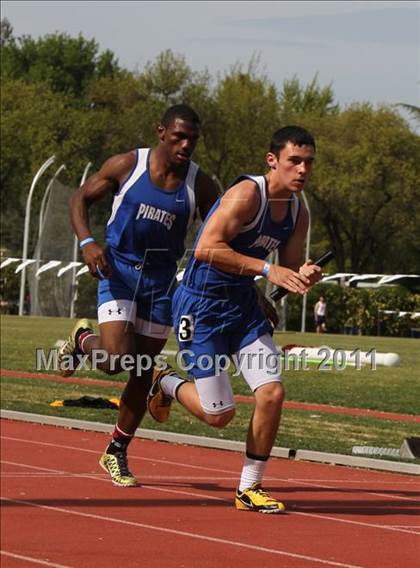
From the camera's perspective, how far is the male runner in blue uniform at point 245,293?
7367 millimetres

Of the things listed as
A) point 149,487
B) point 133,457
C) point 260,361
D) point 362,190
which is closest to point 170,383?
point 260,361

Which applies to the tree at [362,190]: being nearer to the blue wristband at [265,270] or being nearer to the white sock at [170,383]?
the white sock at [170,383]

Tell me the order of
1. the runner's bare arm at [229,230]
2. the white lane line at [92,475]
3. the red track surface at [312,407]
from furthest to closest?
the red track surface at [312,407], the white lane line at [92,475], the runner's bare arm at [229,230]

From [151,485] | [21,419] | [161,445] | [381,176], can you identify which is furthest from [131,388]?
[381,176]

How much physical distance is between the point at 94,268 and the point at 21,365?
1580 centimetres

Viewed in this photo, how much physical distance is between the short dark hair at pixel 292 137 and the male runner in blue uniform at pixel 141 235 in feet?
1.87

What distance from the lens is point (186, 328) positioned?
786 centimetres

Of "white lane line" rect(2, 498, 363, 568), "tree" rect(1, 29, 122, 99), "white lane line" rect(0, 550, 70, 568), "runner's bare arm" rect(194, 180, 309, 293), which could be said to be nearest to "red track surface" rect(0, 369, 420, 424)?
"white lane line" rect(2, 498, 363, 568)

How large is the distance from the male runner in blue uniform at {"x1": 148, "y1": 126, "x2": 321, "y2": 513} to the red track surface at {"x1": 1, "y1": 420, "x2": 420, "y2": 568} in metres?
0.55

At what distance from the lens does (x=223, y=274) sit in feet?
25.3

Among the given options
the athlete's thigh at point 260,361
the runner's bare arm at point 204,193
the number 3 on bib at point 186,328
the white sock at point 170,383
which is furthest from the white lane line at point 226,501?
the runner's bare arm at point 204,193

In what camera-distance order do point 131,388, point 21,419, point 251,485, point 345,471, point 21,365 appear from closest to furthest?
point 251,485, point 131,388, point 345,471, point 21,419, point 21,365

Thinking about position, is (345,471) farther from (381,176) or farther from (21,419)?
(381,176)

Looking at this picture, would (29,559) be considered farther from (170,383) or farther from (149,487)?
(149,487)
